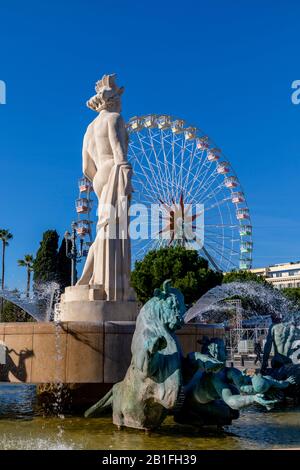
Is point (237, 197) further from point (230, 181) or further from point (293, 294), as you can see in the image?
point (293, 294)

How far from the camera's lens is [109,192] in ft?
35.0

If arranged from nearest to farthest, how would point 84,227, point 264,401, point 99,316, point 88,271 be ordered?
point 264,401
point 99,316
point 88,271
point 84,227

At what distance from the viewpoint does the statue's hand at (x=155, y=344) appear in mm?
6781

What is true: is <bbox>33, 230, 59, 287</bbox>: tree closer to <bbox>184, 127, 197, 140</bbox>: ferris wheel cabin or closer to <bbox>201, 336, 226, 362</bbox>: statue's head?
<bbox>184, 127, 197, 140</bbox>: ferris wheel cabin

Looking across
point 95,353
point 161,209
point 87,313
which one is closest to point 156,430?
point 95,353

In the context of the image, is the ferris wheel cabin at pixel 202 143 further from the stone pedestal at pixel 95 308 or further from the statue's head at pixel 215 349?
the statue's head at pixel 215 349

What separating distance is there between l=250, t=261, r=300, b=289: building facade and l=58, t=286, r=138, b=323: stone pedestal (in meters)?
104

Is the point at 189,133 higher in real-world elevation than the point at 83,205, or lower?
higher

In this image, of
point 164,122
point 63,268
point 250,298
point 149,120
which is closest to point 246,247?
point 250,298

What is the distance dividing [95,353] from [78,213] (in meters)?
29.2

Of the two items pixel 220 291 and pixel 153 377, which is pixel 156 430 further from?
pixel 220 291

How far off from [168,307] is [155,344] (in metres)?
0.54

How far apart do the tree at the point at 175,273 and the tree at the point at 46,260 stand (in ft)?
24.8

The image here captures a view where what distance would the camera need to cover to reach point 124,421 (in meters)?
7.46
